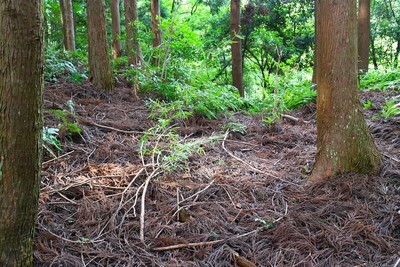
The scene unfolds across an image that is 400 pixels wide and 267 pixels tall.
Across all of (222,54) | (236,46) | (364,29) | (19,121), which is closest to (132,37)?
(236,46)

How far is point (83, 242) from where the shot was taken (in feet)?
8.27

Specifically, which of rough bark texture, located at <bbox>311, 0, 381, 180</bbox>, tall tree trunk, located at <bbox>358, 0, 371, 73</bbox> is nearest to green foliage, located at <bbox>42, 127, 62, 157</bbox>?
rough bark texture, located at <bbox>311, 0, 381, 180</bbox>

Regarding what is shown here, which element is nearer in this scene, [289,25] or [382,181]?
[382,181]

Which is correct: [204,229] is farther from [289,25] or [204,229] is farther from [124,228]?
[289,25]

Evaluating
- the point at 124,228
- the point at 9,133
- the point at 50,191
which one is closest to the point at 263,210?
the point at 124,228

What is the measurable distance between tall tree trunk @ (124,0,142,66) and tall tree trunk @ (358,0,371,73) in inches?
232

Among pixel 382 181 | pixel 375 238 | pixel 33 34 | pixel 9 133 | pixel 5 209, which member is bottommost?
pixel 375 238

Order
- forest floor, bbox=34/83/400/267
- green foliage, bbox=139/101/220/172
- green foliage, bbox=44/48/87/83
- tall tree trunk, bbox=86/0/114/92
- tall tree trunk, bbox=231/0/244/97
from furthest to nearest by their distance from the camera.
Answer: tall tree trunk, bbox=231/0/244/97 < green foliage, bbox=44/48/87/83 < tall tree trunk, bbox=86/0/114/92 < green foliage, bbox=139/101/220/172 < forest floor, bbox=34/83/400/267

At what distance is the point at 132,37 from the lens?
862 cm

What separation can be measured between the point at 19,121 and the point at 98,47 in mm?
4906

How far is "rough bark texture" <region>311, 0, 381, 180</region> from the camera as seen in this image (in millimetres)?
3373

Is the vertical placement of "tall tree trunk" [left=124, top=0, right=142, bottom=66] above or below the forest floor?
above

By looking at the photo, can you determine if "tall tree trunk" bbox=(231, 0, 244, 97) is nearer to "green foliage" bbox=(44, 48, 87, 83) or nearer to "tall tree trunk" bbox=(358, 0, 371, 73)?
"tall tree trunk" bbox=(358, 0, 371, 73)

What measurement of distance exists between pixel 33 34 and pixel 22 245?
4.00ft
